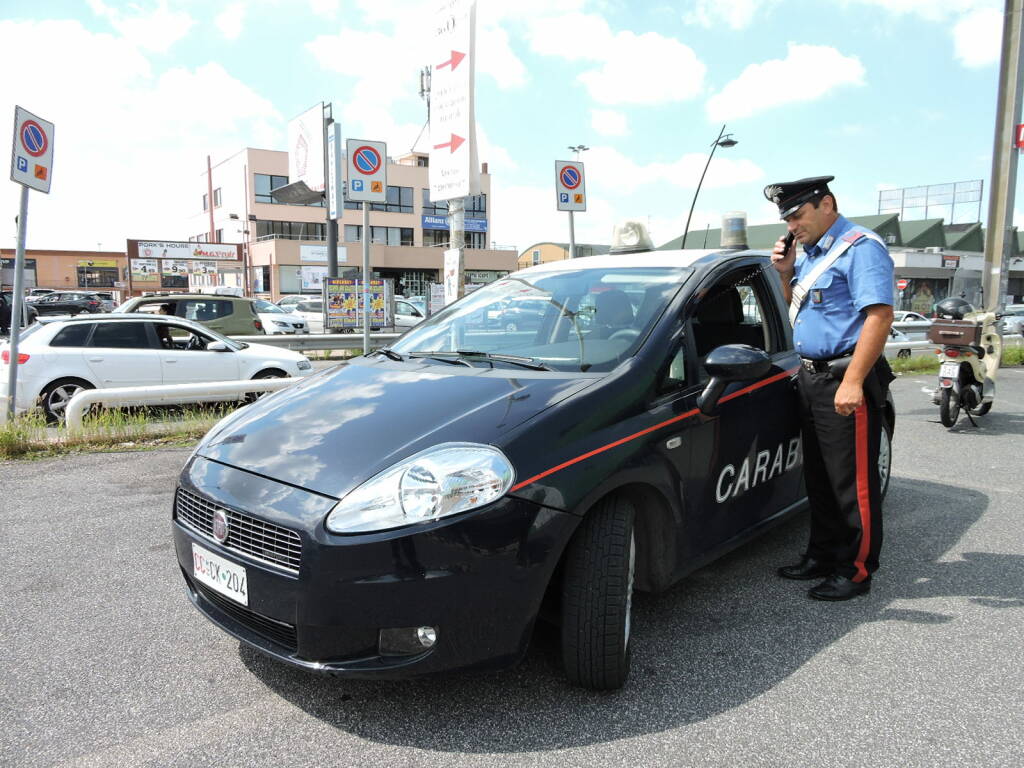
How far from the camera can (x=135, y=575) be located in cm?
357

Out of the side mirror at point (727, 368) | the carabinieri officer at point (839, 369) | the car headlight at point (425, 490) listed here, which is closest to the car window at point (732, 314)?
the side mirror at point (727, 368)

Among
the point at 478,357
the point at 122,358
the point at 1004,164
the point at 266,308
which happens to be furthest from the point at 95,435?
the point at 266,308

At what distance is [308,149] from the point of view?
36.1 m

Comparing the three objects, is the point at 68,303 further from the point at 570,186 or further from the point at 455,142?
the point at 455,142

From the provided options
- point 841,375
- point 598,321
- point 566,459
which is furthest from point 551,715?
point 841,375

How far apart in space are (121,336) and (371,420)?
23.9ft

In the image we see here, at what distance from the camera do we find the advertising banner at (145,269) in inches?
1850

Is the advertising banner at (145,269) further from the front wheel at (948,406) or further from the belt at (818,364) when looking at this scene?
the belt at (818,364)

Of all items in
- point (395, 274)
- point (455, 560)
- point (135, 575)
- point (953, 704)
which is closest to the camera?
point (455, 560)

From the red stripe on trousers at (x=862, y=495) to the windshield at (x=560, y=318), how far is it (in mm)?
1041

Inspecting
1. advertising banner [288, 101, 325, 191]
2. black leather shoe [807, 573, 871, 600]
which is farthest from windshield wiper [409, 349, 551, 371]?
advertising banner [288, 101, 325, 191]

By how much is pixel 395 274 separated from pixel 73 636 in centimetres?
5750

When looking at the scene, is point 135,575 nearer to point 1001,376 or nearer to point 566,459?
point 566,459

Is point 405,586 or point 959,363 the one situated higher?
point 959,363
